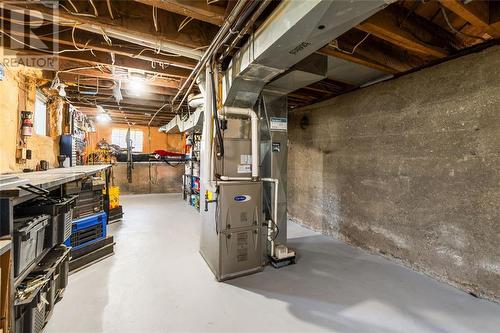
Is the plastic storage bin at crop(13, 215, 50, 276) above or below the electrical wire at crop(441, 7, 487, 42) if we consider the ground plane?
below

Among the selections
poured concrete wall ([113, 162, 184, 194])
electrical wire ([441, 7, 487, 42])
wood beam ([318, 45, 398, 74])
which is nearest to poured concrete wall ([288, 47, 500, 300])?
electrical wire ([441, 7, 487, 42])

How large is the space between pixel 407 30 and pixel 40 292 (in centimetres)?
347

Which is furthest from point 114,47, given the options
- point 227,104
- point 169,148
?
point 169,148

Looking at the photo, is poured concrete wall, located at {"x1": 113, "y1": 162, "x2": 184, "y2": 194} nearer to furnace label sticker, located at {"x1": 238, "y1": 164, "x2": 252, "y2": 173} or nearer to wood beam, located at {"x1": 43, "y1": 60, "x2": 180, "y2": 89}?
wood beam, located at {"x1": 43, "y1": 60, "x2": 180, "y2": 89}

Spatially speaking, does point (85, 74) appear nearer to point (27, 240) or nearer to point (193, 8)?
point (193, 8)

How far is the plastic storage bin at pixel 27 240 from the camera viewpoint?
49.1 inches

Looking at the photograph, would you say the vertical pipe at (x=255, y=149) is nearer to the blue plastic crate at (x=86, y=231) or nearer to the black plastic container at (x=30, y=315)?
the black plastic container at (x=30, y=315)

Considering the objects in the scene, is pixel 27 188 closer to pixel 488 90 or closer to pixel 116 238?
pixel 116 238

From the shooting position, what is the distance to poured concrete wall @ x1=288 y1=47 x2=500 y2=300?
2070mm

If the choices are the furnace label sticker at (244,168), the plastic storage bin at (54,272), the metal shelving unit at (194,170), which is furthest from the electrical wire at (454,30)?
the metal shelving unit at (194,170)

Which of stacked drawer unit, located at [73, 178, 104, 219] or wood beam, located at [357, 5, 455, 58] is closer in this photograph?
wood beam, located at [357, 5, 455, 58]

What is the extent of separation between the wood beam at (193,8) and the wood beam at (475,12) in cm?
159

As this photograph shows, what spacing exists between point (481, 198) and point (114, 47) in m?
3.84

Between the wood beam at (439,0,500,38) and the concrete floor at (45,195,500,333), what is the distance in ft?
7.66
